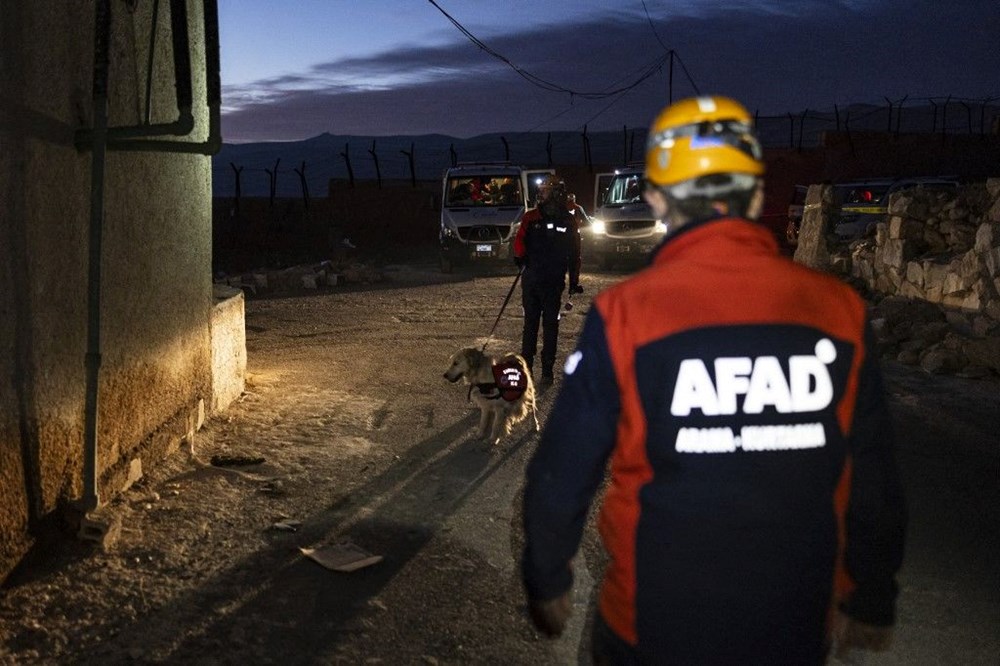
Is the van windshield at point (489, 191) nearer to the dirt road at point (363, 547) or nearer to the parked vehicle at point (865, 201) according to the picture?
the parked vehicle at point (865, 201)

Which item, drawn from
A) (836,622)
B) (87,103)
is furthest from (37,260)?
(836,622)

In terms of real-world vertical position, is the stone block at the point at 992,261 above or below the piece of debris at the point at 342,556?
above

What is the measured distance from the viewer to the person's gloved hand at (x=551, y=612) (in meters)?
2.07

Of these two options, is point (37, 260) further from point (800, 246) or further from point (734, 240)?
point (800, 246)

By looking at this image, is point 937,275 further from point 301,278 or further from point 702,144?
point 301,278

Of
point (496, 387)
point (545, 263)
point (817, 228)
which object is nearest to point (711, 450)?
point (496, 387)

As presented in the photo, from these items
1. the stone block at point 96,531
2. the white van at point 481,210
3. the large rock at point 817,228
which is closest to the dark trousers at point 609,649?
the stone block at point 96,531

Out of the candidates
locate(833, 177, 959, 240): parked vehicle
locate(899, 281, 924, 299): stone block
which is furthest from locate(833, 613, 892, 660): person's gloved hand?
locate(833, 177, 959, 240): parked vehicle

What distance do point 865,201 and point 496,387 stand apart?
49.6 ft

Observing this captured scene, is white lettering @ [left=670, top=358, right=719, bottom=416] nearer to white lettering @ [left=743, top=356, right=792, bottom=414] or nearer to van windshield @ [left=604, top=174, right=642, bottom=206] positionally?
white lettering @ [left=743, top=356, right=792, bottom=414]

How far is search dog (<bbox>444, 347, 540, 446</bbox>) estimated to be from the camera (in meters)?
6.96

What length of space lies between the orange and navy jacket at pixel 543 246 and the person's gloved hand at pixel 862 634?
688cm

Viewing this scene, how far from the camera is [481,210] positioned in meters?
20.7

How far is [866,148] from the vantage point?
1205 inches
